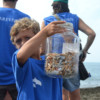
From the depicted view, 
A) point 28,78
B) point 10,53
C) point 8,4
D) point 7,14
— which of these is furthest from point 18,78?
point 8,4

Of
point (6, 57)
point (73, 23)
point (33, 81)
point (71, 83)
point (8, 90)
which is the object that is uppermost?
point (73, 23)

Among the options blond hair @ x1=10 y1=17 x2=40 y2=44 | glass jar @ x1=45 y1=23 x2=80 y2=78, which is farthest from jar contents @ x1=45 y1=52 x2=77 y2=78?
blond hair @ x1=10 y1=17 x2=40 y2=44

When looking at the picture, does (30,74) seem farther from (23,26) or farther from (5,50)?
(5,50)

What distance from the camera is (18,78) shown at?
218cm

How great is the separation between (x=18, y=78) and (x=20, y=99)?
0.20m

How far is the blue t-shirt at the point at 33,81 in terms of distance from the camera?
7.13ft

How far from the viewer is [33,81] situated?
2.21 metres

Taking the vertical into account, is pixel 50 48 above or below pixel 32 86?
above

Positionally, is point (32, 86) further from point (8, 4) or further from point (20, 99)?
point (8, 4)

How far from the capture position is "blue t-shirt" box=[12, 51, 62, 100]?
2172mm

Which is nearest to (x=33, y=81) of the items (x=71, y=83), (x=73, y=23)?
(x=71, y=83)

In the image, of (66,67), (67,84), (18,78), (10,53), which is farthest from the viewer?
(67,84)

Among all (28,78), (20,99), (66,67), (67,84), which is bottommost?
(67,84)

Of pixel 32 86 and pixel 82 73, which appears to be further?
pixel 82 73
